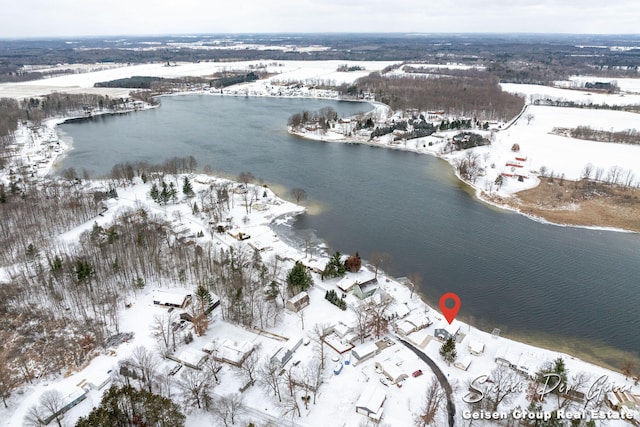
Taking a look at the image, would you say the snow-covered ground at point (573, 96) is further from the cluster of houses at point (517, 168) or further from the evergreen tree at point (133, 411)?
the evergreen tree at point (133, 411)

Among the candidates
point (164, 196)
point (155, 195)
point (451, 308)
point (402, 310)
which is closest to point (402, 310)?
point (402, 310)

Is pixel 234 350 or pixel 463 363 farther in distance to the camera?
pixel 234 350

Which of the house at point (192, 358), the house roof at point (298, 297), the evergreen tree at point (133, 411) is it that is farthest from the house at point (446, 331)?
the evergreen tree at point (133, 411)

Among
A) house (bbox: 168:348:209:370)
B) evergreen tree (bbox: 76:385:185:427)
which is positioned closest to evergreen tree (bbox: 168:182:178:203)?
house (bbox: 168:348:209:370)

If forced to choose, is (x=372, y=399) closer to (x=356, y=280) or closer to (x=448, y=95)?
(x=356, y=280)

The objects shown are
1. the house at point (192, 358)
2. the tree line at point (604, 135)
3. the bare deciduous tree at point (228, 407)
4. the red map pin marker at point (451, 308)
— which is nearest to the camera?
the bare deciduous tree at point (228, 407)

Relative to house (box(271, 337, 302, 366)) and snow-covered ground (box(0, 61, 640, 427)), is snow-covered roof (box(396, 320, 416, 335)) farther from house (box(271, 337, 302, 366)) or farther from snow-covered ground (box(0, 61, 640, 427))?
house (box(271, 337, 302, 366))
